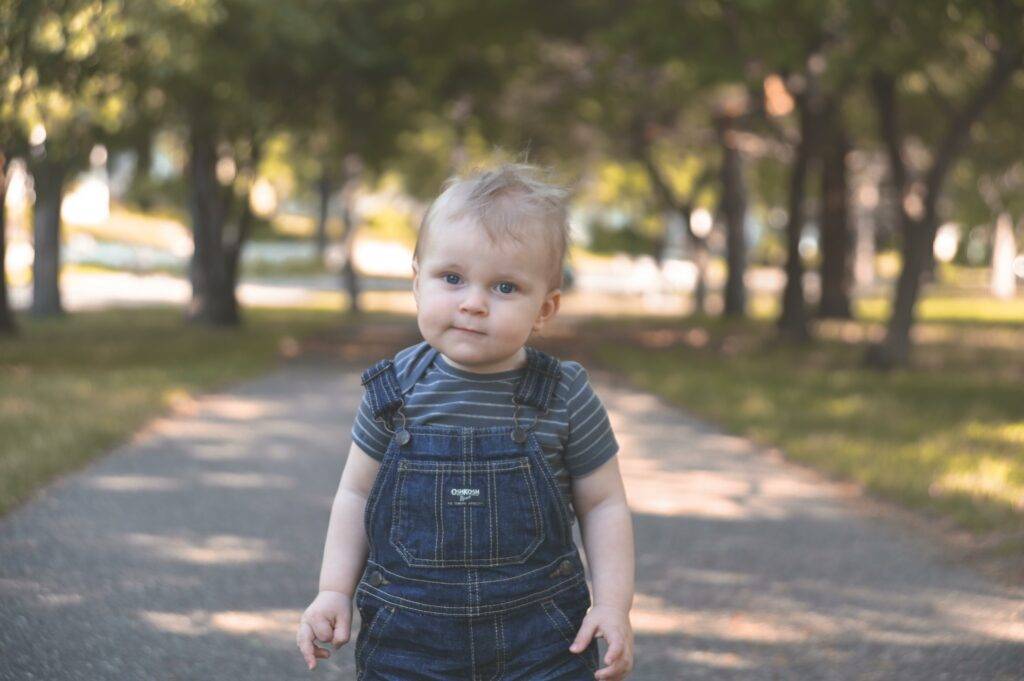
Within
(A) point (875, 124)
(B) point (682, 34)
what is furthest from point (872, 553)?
(A) point (875, 124)

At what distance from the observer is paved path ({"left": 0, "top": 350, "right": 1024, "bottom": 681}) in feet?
14.6

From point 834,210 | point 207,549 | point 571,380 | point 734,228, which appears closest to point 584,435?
point 571,380

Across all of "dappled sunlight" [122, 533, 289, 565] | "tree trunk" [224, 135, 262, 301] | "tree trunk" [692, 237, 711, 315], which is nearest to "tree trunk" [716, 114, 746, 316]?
"tree trunk" [692, 237, 711, 315]

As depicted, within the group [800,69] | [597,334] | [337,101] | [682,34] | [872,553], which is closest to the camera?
[872,553]

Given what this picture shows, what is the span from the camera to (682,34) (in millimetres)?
16406

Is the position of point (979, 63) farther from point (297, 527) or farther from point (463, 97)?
point (297, 527)

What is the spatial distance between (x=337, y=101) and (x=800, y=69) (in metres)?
7.60

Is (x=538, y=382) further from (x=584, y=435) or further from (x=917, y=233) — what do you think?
(x=917, y=233)

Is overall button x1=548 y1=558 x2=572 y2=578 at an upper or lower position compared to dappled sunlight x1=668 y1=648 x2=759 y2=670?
upper

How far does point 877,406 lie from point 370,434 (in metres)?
9.66

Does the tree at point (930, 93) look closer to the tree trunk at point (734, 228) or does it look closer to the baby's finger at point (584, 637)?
the tree trunk at point (734, 228)

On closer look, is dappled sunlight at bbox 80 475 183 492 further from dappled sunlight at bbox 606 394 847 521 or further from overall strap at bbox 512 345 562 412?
overall strap at bbox 512 345 562 412

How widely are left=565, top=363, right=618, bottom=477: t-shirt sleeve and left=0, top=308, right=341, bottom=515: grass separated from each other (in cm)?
459

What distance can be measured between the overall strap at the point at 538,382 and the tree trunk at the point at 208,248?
19670mm
